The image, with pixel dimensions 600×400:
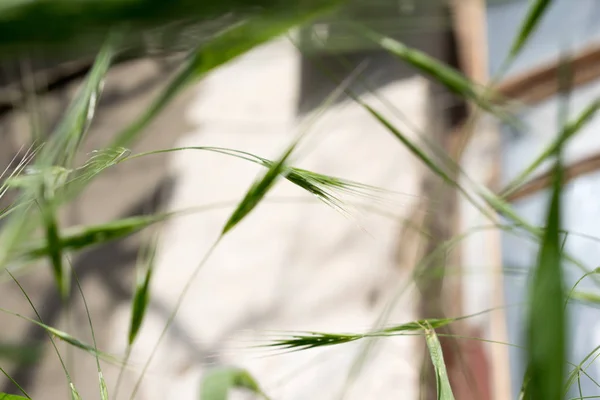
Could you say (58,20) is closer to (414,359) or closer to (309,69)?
(414,359)

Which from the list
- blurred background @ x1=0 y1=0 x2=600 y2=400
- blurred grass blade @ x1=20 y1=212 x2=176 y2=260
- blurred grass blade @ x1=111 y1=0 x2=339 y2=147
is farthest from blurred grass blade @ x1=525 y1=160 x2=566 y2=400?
blurred background @ x1=0 y1=0 x2=600 y2=400

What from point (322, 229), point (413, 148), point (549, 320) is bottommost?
point (549, 320)

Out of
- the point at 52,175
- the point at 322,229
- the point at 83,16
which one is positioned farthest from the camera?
the point at 322,229

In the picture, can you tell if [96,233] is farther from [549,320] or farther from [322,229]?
[322,229]

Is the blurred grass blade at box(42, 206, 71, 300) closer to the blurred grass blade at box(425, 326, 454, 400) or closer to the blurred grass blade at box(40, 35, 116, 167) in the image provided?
the blurred grass blade at box(40, 35, 116, 167)

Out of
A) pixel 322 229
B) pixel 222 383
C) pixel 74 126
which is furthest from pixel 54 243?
pixel 322 229

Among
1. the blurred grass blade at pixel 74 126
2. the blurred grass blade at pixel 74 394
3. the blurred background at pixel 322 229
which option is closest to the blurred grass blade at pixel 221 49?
Result: the blurred grass blade at pixel 74 126

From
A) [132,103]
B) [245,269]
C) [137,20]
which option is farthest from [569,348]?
[132,103]
